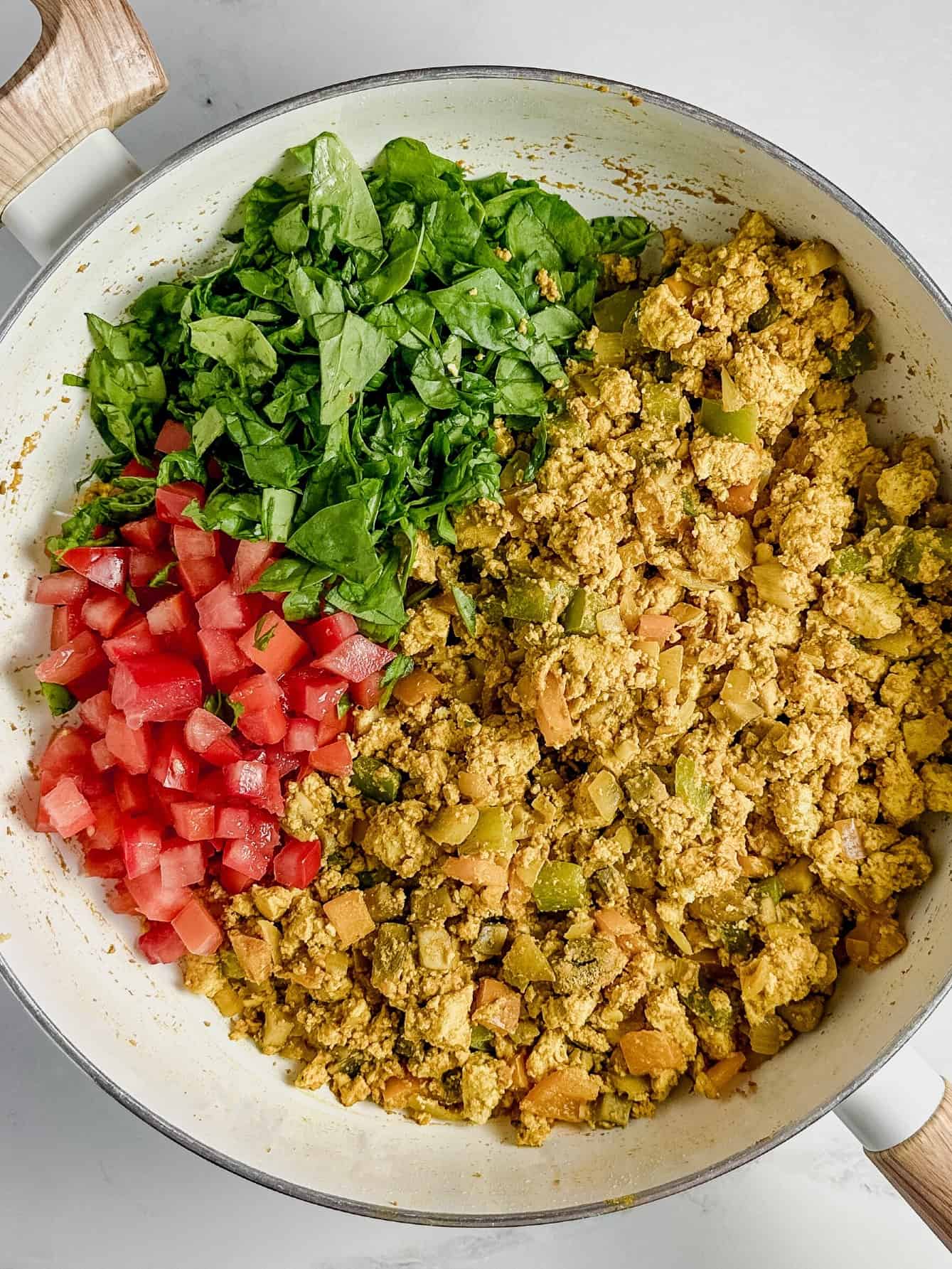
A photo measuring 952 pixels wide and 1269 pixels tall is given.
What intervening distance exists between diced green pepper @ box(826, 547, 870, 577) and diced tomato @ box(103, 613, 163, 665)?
1.26 meters

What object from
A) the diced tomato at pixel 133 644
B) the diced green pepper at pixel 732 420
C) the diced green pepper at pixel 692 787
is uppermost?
the diced green pepper at pixel 732 420

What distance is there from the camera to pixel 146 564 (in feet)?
6.34

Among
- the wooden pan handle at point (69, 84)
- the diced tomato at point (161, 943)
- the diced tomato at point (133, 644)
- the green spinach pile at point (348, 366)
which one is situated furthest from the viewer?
the diced tomato at point (161, 943)

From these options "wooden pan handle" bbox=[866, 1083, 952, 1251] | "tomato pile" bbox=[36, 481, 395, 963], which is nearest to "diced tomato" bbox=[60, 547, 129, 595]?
"tomato pile" bbox=[36, 481, 395, 963]

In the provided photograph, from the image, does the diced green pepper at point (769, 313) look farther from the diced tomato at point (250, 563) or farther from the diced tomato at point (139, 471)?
the diced tomato at point (139, 471)

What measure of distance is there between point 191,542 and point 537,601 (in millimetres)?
649

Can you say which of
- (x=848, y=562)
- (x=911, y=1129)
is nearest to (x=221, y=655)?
(x=848, y=562)

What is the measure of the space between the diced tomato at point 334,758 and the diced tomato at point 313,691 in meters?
0.06

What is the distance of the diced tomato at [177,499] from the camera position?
1.85 metres

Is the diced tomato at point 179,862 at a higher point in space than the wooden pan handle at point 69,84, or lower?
lower

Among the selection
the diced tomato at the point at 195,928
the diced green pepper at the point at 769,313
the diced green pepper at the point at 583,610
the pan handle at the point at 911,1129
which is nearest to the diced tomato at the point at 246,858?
the diced tomato at the point at 195,928

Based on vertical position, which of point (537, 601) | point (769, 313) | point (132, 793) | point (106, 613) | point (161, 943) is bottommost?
point (161, 943)

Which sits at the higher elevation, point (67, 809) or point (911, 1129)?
point (911, 1129)

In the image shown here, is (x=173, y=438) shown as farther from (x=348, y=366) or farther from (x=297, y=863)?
(x=297, y=863)
